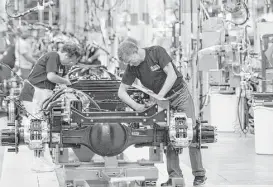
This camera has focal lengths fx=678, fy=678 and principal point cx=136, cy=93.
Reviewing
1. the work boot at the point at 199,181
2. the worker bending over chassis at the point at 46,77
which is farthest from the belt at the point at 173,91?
the worker bending over chassis at the point at 46,77

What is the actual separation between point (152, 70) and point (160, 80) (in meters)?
0.15

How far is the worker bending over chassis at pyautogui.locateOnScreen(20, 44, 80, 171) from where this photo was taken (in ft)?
24.8

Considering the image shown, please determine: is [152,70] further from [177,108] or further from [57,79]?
[57,79]

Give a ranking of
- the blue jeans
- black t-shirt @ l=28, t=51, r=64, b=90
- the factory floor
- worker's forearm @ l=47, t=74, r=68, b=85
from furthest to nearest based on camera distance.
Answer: black t-shirt @ l=28, t=51, r=64, b=90, worker's forearm @ l=47, t=74, r=68, b=85, the factory floor, the blue jeans

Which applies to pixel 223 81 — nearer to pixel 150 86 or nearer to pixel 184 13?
pixel 184 13

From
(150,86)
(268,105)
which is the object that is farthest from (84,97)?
(268,105)

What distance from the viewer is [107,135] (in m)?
5.81

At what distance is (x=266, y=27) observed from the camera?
1002 centimetres

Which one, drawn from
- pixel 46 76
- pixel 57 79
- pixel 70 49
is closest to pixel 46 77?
pixel 46 76

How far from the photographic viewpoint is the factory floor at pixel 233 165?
698 centimetres

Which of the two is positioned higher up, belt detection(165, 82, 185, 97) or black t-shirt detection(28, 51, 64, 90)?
black t-shirt detection(28, 51, 64, 90)

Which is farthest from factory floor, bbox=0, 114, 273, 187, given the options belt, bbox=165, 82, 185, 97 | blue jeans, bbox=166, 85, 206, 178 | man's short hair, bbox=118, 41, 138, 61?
man's short hair, bbox=118, 41, 138, 61

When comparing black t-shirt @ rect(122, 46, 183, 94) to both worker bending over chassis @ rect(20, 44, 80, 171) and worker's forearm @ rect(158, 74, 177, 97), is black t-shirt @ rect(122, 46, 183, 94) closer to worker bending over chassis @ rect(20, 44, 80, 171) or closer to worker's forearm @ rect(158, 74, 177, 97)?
worker's forearm @ rect(158, 74, 177, 97)

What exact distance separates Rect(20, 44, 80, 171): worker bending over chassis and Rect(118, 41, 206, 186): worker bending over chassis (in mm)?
1398
